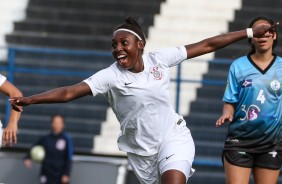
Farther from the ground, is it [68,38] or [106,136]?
[68,38]

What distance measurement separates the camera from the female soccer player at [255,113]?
26.5 feet

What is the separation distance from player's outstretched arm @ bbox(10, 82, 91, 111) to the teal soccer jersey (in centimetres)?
138

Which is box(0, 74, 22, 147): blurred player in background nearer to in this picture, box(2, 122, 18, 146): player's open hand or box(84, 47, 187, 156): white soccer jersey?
box(2, 122, 18, 146): player's open hand

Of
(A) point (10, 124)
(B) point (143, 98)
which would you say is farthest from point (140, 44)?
(A) point (10, 124)

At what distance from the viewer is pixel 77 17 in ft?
55.9

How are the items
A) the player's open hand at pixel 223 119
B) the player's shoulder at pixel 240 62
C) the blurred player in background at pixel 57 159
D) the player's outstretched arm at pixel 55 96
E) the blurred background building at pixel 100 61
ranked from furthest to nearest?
the blurred background building at pixel 100 61
the blurred player in background at pixel 57 159
the player's shoulder at pixel 240 62
the player's open hand at pixel 223 119
the player's outstretched arm at pixel 55 96

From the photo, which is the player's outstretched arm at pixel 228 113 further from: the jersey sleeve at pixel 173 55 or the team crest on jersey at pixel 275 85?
the jersey sleeve at pixel 173 55

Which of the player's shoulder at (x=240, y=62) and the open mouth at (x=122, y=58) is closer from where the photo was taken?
the open mouth at (x=122, y=58)

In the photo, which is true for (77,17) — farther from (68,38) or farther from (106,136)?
(106,136)

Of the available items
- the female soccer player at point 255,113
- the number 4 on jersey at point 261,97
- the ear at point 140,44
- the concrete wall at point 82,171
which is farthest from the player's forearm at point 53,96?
the concrete wall at point 82,171

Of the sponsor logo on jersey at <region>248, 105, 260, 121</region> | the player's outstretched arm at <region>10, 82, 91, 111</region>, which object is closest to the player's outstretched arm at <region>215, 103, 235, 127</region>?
the sponsor logo on jersey at <region>248, 105, 260, 121</region>

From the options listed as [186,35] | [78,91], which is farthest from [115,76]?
[186,35]

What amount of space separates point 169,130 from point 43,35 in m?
9.15

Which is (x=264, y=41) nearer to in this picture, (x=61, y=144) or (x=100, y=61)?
(x=61, y=144)
